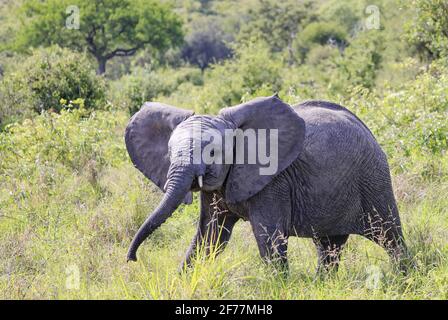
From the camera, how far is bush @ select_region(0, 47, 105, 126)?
465 inches

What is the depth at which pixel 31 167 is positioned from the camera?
23.5ft

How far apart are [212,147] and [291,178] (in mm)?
690

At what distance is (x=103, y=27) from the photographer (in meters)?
30.0

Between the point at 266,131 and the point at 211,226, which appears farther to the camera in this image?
the point at 211,226

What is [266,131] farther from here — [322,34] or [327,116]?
[322,34]

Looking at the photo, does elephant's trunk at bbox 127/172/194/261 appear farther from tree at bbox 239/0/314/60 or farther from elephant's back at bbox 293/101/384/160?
tree at bbox 239/0/314/60

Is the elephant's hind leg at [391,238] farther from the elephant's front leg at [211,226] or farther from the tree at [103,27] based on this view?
the tree at [103,27]

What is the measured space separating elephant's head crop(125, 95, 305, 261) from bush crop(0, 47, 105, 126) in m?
7.54

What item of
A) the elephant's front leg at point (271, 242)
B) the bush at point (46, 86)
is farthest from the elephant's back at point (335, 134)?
the bush at point (46, 86)

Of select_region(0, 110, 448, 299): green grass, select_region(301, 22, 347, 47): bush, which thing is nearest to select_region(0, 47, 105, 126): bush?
select_region(0, 110, 448, 299): green grass

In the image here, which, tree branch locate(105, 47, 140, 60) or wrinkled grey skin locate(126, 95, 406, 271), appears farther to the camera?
tree branch locate(105, 47, 140, 60)

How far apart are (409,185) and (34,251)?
11.2 ft

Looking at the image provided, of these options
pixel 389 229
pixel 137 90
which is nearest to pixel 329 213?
pixel 389 229
